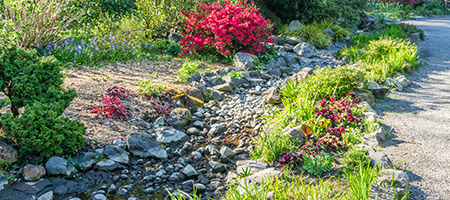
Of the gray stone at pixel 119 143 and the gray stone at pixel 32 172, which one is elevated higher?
the gray stone at pixel 32 172

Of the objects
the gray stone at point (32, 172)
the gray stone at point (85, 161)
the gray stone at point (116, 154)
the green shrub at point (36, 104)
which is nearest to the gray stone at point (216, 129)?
the gray stone at point (116, 154)

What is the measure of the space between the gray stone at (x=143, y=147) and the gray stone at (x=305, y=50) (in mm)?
5882

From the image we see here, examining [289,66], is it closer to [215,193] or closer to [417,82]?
[417,82]

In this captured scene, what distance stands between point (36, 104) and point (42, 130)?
0.27 metres

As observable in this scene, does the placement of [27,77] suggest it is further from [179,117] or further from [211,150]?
[211,150]

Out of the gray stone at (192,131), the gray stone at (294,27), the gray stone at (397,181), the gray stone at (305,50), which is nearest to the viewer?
the gray stone at (397,181)

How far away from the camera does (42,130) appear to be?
3.25 meters

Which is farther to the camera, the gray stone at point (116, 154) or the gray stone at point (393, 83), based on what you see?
the gray stone at point (393, 83)

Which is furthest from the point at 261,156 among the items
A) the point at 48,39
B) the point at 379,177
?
the point at 48,39

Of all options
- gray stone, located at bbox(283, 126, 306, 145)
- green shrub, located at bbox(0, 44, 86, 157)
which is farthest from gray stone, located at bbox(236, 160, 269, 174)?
green shrub, located at bbox(0, 44, 86, 157)

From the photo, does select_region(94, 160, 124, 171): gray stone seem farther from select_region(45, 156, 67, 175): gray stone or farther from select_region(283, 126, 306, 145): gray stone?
select_region(283, 126, 306, 145): gray stone

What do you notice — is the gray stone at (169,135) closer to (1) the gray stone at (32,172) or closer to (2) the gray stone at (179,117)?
(2) the gray stone at (179,117)

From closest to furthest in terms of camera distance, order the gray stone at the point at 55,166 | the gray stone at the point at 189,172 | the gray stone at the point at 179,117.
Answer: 1. the gray stone at the point at 55,166
2. the gray stone at the point at 189,172
3. the gray stone at the point at 179,117

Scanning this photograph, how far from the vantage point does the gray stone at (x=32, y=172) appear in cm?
323
